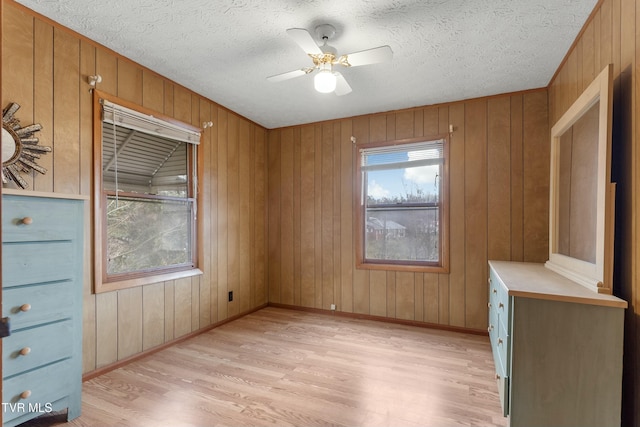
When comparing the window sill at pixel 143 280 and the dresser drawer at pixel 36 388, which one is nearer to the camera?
the dresser drawer at pixel 36 388

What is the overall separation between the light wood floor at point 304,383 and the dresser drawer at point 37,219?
1134 mm

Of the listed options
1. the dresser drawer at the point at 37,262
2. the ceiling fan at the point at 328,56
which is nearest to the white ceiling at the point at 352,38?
the ceiling fan at the point at 328,56

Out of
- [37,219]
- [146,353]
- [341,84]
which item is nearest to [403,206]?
[341,84]

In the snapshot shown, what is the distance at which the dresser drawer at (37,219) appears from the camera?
1712 millimetres

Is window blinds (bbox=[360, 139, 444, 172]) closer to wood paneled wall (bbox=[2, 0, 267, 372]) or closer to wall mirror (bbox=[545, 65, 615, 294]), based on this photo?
wall mirror (bbox=[545, 65, 615, 294])

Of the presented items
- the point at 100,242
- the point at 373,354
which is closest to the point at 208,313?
the point at 100,242

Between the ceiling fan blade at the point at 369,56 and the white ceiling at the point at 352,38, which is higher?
the white ceiling at the point at 352,38

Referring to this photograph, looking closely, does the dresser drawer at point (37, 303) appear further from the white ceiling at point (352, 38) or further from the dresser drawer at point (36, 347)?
the white ceiling at point (352, 38)

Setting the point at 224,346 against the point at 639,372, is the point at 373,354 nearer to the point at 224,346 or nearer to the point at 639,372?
the point at 224,346

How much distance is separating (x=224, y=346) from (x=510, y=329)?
241 centimetres

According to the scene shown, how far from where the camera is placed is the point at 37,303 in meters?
1.83

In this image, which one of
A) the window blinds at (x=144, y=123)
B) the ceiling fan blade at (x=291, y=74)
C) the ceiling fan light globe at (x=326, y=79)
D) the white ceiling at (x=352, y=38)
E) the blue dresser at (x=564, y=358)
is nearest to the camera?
the blue dresser at (x=564, y=358)

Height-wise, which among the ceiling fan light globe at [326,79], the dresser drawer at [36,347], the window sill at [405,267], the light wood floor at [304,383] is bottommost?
the light wood floor at [304,383]

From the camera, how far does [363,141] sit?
13.1 ft
